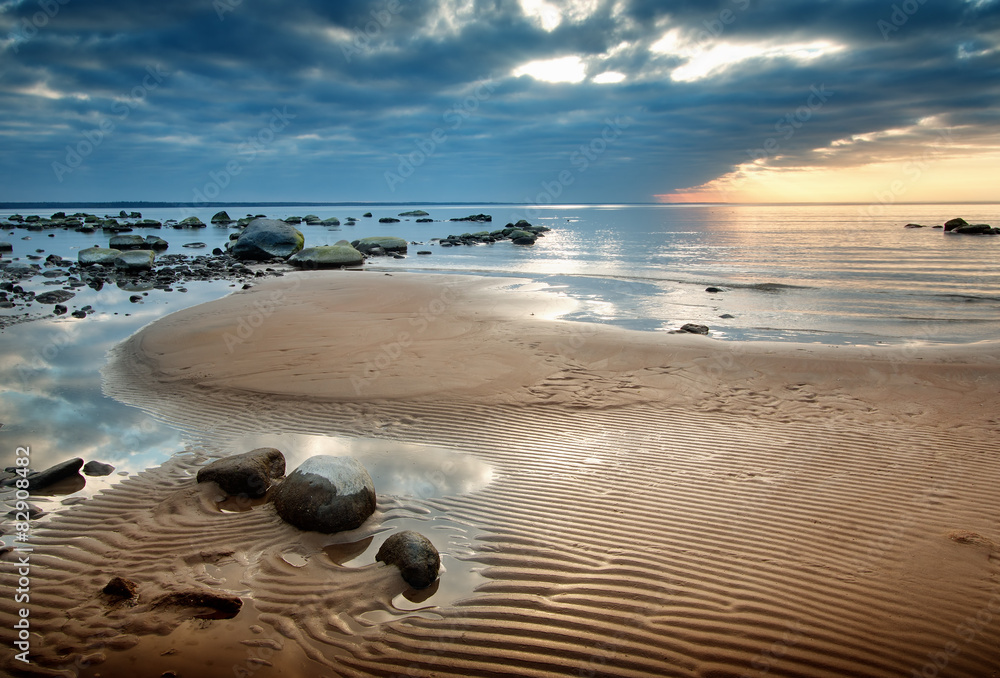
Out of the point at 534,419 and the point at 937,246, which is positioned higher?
the point at 937,246

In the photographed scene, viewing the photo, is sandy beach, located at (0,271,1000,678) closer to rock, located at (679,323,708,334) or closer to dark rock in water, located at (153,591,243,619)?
dark rock in water, located at (153,591,243,619)

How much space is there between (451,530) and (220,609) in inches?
80.1

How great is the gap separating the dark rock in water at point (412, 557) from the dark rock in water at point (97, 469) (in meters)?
3.87

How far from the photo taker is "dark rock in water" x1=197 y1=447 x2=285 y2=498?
5535 millimetres

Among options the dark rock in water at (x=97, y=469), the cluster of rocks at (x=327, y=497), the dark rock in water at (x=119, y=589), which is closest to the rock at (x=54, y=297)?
the dark rock in water at (x=97, y=469)

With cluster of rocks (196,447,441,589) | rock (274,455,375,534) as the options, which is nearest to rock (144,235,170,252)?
cluster of rocks (196,447,441,589)

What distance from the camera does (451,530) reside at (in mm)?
5027

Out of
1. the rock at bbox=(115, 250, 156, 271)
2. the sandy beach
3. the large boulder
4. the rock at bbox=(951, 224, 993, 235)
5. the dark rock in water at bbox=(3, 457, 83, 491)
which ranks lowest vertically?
the sandy beach

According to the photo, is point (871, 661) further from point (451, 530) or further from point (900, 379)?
point (900, 379)

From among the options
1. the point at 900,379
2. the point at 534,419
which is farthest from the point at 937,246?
the point at 534,419

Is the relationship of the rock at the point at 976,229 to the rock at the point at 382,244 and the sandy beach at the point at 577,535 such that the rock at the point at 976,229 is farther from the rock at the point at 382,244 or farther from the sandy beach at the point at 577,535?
the sandy beach at the point at 577,535

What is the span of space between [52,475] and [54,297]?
15846 mm

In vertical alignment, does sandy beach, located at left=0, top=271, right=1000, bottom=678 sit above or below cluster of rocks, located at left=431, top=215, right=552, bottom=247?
below

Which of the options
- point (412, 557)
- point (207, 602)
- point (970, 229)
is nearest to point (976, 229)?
point (970, 229)
